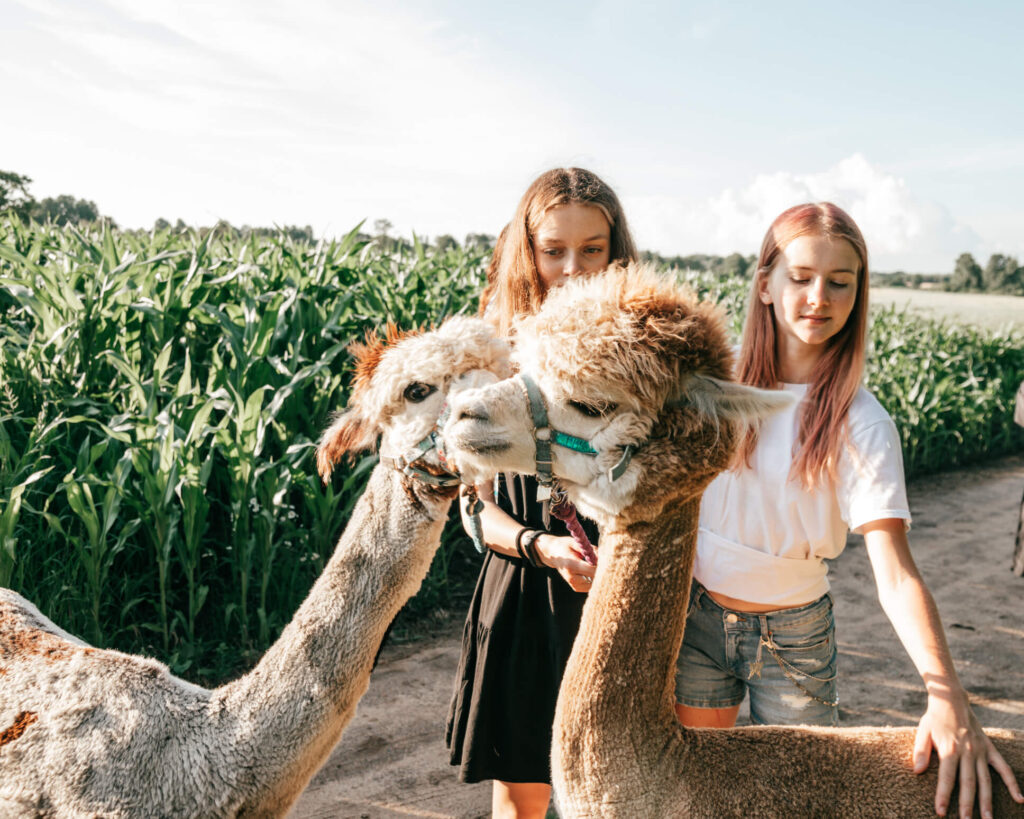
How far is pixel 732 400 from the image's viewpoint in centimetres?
138

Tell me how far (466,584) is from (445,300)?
2398 millimetres

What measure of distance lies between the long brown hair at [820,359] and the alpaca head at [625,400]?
Answer: 0.51m

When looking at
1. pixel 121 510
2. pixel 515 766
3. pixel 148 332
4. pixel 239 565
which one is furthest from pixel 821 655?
pixel 148 332


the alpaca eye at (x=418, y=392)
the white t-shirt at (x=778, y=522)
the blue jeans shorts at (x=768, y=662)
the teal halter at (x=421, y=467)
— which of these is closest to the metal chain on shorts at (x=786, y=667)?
the blue jeans shorts at (x=768, y=662)

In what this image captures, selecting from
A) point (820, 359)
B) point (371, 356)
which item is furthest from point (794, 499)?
point (371, 356)

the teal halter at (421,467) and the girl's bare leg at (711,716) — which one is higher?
the teal halter at (421,467)

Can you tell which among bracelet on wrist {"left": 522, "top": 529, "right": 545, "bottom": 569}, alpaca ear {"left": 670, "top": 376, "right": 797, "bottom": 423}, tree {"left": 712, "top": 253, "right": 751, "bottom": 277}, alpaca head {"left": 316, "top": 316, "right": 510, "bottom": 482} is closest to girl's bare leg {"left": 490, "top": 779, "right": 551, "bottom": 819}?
bracelet on wrist {"left": 522, "top": 529, "right": 545, "bottom": 569}

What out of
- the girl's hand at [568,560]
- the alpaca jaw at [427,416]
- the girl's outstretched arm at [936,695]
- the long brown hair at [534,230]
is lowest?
the girl's outstretched arm at [936,695]

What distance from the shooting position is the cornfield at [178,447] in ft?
12.6

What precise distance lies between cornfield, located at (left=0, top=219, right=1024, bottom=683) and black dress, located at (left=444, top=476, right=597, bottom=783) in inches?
74.9

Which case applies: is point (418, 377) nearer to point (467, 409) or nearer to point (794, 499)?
point (467, 409)

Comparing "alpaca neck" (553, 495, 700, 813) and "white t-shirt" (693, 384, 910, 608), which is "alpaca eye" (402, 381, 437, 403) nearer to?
"alpaca neck" (553, 495, 700, 813)

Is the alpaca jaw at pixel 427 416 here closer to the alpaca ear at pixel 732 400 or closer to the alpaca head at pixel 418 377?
the alpaca head at pixel 418 377

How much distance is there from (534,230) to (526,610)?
3.82 ft
